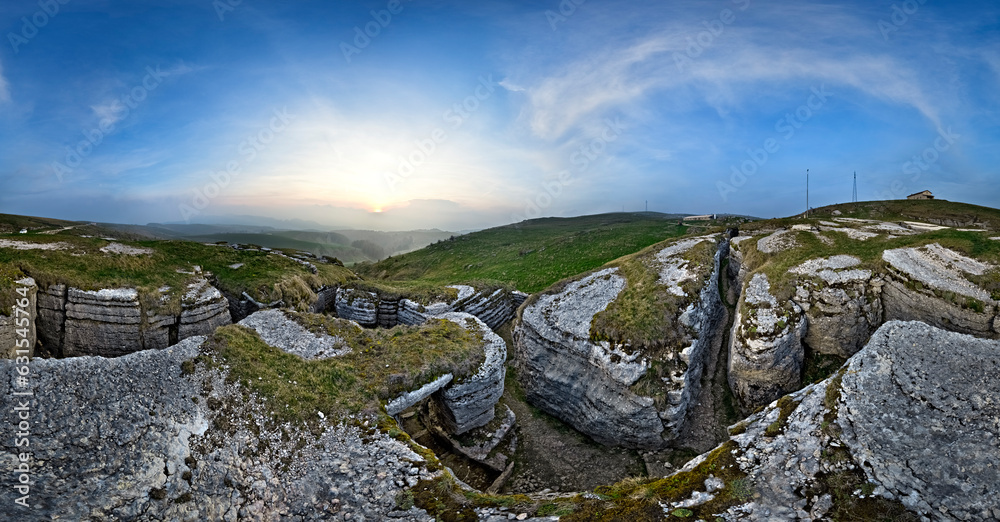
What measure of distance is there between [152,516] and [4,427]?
3453 mm

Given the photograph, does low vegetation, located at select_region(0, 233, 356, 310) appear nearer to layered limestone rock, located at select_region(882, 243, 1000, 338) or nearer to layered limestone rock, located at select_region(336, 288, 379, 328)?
layered limestone rock, located at select_region(336, 288, 379, 328)

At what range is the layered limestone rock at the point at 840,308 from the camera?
16.9 metres

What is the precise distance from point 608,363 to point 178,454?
14.3m

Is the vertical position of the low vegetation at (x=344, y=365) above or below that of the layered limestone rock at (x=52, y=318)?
below

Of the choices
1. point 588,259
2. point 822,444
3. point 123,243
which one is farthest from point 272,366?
point 588,259

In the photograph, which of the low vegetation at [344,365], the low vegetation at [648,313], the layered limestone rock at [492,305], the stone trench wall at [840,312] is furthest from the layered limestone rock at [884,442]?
the layered limestone rock at [492,305]

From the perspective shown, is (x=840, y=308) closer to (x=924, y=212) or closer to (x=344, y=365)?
(x=344, y=365)

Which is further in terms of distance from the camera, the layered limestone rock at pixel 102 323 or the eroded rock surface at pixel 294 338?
the layered limestone rock at pixel 102 323

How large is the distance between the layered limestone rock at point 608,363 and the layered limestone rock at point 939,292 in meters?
7.32

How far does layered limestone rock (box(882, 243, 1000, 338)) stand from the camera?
14320mm

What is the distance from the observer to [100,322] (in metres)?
14.6

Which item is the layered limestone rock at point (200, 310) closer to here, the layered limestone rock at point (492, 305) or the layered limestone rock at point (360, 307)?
the layered limestone rock at point (360, 307)

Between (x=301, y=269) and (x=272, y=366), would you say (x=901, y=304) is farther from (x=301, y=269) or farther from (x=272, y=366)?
(x=301, y=269)

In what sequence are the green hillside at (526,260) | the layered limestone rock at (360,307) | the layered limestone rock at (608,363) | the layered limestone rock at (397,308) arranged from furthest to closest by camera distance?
the green hillside at (526,260) < the layered limestone rock at (360,307) < the layered limestone rock at (397,308) < the layered limestone rock at (608,363)
